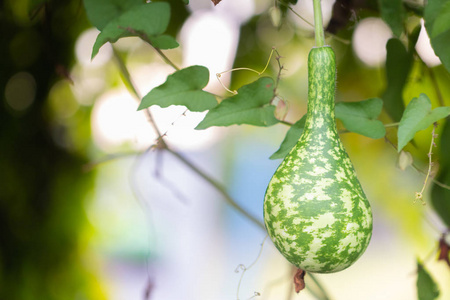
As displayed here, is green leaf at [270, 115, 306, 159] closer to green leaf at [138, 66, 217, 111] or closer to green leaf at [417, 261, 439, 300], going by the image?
green leaf at [138, 66, 217, 111]

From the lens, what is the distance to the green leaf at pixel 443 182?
51 cm

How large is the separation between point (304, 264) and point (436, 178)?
27 cm

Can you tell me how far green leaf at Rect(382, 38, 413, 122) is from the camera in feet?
1.70

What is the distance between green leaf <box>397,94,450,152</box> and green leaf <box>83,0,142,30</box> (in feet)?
0.72

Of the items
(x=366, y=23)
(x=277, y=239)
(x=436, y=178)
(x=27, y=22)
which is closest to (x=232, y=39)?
(x=366, y=23)

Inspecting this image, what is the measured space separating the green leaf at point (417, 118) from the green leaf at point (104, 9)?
0.72 feet

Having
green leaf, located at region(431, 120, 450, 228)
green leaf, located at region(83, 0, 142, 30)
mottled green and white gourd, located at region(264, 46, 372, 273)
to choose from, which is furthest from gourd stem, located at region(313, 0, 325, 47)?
green leaf, located at region(431, 120, 450, 228)

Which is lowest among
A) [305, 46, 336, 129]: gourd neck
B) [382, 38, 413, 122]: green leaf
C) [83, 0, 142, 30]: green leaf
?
[382, 38, 413, 122]: green leaf

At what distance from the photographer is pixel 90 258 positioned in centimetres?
88

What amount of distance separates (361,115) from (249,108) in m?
0.09

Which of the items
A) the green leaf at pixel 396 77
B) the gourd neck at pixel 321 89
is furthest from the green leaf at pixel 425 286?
the gourd neck at pixel 321 89

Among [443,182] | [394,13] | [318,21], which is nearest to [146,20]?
[318,21]

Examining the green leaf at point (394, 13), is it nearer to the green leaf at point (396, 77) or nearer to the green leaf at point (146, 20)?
the green leaf at point (396, 77)

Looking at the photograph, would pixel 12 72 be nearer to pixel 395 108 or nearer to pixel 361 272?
pixel 395 108
